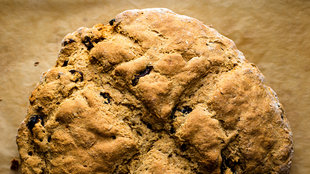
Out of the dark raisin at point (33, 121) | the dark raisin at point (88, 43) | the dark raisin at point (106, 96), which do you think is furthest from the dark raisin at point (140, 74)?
the dark raisin at point (33, 121)

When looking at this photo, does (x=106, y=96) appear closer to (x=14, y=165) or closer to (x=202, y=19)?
(x=14, y=165)

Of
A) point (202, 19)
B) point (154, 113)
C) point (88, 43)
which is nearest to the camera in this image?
point (154, 113)

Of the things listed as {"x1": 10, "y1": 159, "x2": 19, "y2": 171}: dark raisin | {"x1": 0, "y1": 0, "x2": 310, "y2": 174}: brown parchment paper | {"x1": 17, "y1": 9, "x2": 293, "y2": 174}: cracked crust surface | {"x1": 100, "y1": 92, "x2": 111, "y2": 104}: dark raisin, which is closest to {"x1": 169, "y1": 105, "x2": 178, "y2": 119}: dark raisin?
{"x1": 17, "y1": 9, "x2": 293, "y2": 174}: cracked crust surface

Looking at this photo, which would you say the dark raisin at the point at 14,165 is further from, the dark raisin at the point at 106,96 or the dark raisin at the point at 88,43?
the dark raisin at the point at 88,43

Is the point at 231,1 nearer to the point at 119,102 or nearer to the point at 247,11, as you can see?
the point at 247,11

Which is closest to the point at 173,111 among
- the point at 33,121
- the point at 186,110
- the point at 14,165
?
the point at 186,110
